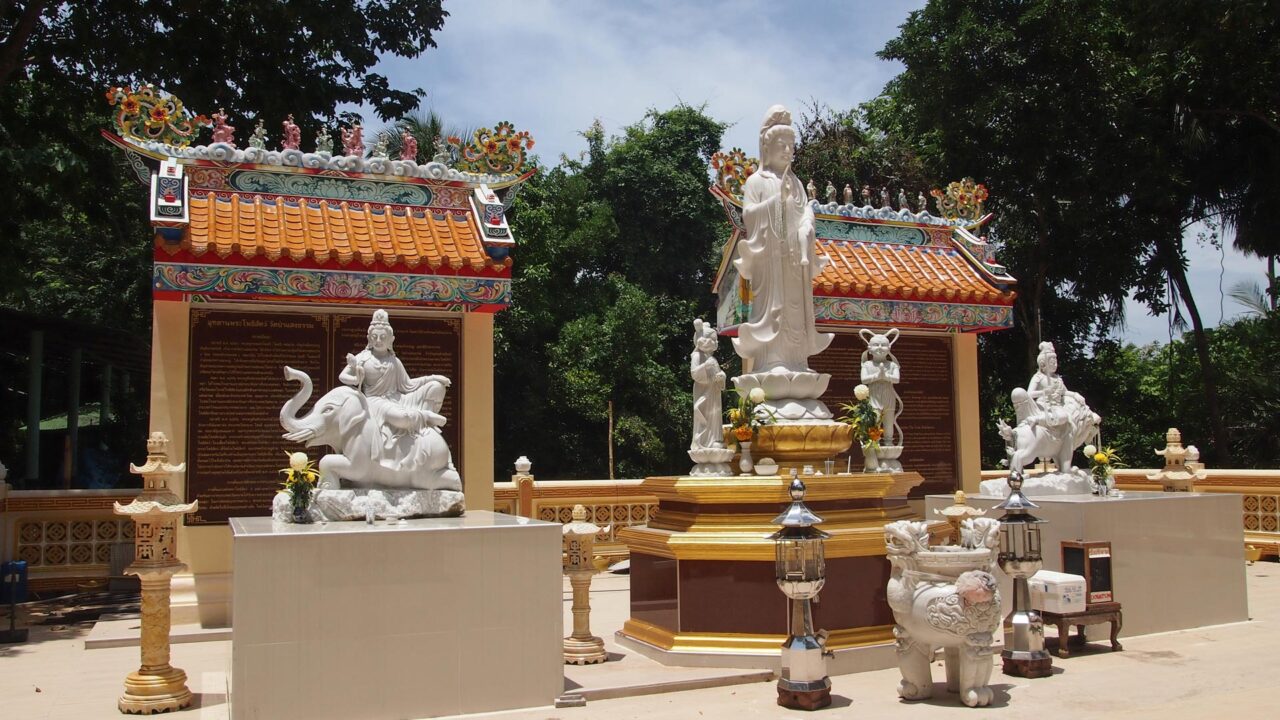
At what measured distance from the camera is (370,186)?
39.2ft

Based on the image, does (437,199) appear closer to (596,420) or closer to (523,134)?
(523,134)

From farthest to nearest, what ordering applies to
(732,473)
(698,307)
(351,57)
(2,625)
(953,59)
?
1. (698,307)
2. (953,59)
3. (351,57)
4. (2,625)
5. (732,473)

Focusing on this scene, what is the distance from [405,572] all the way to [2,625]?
6809mm

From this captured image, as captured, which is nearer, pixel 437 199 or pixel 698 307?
pixel 437 199

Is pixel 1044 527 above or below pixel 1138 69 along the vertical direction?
below

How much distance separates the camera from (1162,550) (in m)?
9.94

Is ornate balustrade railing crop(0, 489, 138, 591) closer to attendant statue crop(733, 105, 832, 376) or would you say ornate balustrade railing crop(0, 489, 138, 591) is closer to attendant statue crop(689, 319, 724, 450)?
attendant statue crop(689, 319, 724, 450)

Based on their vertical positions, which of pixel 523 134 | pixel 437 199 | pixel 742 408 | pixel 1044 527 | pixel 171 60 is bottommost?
pixel 1044 527

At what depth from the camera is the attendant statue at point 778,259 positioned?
388 inches

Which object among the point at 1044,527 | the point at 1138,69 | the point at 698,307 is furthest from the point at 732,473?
the point at 698,307

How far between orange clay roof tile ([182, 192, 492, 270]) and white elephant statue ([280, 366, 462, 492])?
3.46 m

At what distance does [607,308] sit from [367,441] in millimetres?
17745

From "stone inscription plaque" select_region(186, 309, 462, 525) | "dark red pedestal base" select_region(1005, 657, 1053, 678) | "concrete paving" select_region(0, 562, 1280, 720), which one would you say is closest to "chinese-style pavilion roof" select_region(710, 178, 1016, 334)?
"stone inscription plaque" select_region(186, 309, 462, 525)

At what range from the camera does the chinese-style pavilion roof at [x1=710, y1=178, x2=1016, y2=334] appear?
14125mm
